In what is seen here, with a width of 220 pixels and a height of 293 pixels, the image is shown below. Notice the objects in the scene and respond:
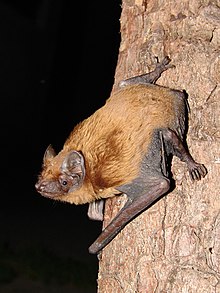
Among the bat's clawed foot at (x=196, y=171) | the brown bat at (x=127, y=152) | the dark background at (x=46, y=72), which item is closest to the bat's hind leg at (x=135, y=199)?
the brown bat at (x=127, y=152)

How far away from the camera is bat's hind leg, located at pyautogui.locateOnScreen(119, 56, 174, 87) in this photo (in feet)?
8.92

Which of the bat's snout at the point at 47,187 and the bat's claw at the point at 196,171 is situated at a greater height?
the bat's claw at the point at 196,171

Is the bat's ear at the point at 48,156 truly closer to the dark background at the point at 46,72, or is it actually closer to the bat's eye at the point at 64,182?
the bat's eye at the point at 64,182

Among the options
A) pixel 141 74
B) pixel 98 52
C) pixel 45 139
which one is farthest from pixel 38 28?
pixel 141 74

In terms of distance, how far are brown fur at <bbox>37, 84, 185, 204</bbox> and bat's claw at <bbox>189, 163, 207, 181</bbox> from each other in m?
0.23

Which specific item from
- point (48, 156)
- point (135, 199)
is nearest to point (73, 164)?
point (48, 156)

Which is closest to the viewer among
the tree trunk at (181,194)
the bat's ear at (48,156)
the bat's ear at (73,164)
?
the tree trunk at (181,194)

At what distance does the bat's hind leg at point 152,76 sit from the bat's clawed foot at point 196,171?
0.51 m

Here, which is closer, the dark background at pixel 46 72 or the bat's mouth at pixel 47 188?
the bat's mouth at pixel 47 188

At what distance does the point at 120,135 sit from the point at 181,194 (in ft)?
1.22

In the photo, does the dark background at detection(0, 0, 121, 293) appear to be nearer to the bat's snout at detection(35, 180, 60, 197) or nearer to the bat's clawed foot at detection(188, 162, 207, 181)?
the bat's snout at detection(35, 180, 60, 197)

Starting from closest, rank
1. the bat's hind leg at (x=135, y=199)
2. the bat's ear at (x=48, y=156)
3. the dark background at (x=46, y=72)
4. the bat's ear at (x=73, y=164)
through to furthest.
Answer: the bat's hind leg at (x=135, y=199)
the bat's ear at (x=73, y=164)
the bat's ear at (x=48, y=156)
the dark background at (x=46, y=72)

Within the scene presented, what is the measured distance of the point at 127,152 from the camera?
2.62 metres

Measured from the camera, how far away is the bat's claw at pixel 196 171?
244cm
